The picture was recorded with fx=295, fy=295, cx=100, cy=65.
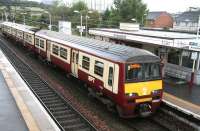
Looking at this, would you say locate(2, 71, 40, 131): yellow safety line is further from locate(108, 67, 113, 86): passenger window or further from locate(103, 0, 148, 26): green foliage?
locate(103, 0, 148, 26): green foliage

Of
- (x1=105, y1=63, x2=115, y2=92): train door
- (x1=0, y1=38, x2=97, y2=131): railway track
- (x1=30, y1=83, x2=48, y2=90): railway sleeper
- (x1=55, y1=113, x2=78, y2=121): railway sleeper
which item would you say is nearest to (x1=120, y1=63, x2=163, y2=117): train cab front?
(x1=105, y1=63, x2=115, y2=92): train door

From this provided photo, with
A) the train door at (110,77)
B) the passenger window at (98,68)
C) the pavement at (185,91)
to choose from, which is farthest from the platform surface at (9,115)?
the pavement at (185,91)

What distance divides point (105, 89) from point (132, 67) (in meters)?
1.69

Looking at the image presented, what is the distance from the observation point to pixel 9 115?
35.3ft

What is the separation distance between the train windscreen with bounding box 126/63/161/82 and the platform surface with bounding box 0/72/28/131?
4261 millimetres

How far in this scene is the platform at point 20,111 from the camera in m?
9.70

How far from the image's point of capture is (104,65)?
1252 cm

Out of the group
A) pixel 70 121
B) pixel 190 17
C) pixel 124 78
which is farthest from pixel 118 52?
pixel 190 17

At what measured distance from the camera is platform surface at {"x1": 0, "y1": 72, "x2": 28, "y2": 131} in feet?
31.6

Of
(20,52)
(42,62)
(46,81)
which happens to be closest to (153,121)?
(46,81)

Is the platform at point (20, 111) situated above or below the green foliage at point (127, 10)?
below

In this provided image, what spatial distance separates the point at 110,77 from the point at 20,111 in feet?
12.3

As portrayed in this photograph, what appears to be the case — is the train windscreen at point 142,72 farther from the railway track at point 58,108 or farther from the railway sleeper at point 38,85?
the railway sleeper at point 38,85

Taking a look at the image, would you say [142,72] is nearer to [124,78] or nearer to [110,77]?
[124,78]
